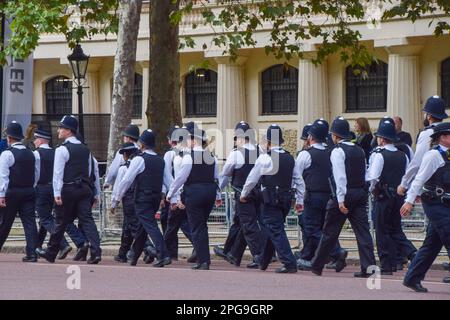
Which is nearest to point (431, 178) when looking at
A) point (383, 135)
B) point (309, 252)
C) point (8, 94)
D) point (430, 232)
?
point (430, 232)

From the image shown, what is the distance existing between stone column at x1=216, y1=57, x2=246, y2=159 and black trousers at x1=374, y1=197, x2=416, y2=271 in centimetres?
2313

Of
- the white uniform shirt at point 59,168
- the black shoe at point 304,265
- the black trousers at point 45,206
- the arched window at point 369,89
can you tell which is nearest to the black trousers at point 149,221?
the white uniform shirt at point 59,168

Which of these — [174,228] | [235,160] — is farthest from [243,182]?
[174,228]

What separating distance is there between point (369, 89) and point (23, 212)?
19833mm

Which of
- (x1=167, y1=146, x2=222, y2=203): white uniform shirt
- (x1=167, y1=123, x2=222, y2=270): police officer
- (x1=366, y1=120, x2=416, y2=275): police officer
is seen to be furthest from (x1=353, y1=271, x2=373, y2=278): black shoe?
(x1=167, y1=146, x2=222, y2=203): white uniform shirt

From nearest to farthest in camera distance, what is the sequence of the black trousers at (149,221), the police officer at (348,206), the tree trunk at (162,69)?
the police officer at (348,206), the black trousers at (149,221), the tree trunk at (162,69)

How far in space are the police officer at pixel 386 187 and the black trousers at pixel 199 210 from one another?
2153 millimetres

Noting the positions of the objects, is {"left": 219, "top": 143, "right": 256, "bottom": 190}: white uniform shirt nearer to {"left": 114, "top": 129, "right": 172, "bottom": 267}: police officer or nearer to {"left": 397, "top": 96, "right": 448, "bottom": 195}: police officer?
{"left": 114, "top": 129, "right": 172, "bottom": 267}: police officer

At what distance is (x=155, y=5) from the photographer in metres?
26.9

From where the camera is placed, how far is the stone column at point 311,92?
4000 cm

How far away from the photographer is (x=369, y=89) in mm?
39312

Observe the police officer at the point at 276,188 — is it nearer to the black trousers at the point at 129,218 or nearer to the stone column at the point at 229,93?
the black trousers at the point at 129,218

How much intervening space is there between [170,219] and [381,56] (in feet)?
60.4
